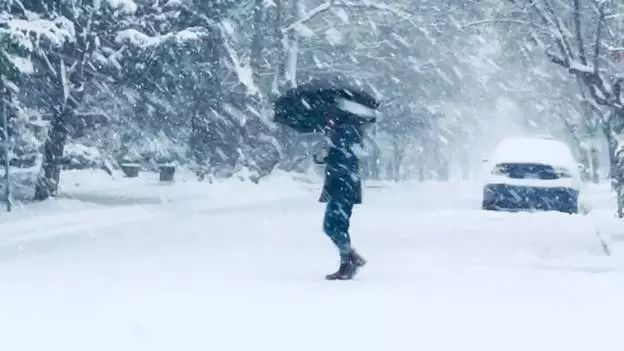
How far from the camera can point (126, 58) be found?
70.9 ft

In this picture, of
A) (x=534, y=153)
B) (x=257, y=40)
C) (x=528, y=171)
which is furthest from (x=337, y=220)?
(x=257, y=40)

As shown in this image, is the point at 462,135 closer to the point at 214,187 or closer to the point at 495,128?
the point at 495,128

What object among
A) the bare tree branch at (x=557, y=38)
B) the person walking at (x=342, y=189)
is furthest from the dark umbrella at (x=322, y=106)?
the bare tree branch at (x=557, y=38)

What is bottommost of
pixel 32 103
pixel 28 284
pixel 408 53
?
pixel 28 284

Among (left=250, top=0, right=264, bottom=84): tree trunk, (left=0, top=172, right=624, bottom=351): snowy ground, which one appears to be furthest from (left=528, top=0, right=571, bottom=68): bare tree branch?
(left=250, top=0, right=264, bottom=84): tree trunk

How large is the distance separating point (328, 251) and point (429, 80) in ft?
99.7

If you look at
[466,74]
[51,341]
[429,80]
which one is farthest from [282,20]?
[51,341]

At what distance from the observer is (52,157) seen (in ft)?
68.5

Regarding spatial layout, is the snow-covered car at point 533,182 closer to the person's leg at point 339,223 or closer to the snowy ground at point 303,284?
the snowy ground at point 303,284

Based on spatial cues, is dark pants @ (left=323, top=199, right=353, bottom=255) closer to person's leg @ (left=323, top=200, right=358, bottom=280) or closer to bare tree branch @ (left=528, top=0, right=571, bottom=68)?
person's leg @ (left=323, top=200, right=358, bottom=280)

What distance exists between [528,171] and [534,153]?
0.61 meters

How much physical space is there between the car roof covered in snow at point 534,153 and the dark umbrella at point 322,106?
889cm

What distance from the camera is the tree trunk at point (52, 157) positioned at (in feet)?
66.9

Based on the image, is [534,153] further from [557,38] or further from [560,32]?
[557,38]
